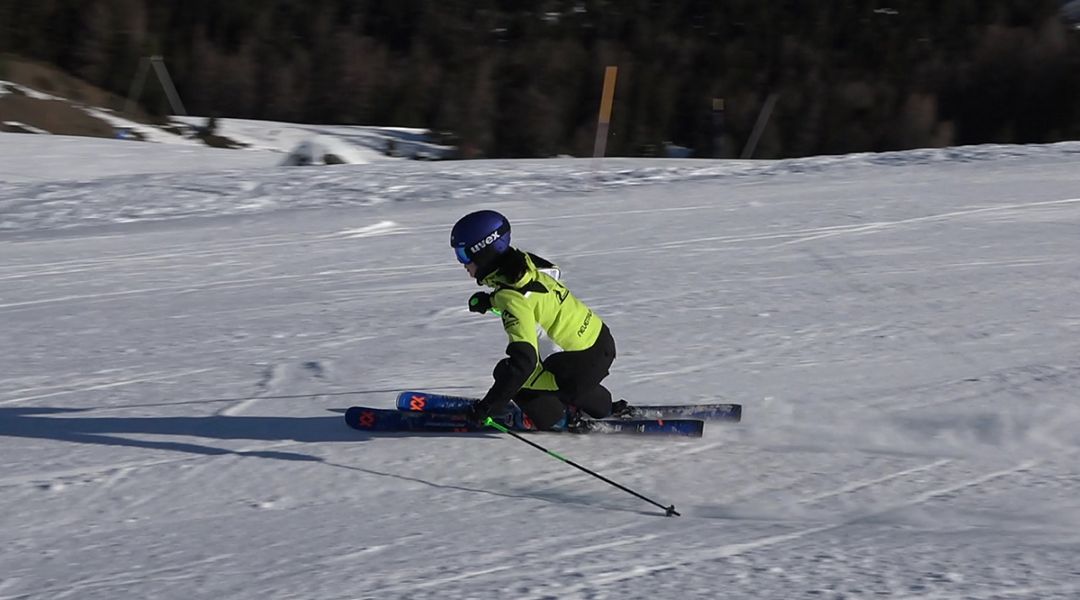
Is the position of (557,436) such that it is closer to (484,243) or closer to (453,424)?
(453,424)

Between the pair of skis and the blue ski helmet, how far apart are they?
769 mm

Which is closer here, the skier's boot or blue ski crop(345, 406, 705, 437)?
blue ski crop(345, 406, 705, 437)

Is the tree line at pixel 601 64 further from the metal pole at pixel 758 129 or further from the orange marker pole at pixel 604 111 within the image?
the orange marker pole at pixel 604 111

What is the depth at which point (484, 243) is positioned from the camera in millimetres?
4770

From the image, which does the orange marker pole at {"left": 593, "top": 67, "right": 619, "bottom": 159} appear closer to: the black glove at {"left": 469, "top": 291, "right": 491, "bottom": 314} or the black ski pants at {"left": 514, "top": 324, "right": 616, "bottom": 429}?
the black ski pants at {"left": 514, "top": 324, "right": 616, "bottom": 429}

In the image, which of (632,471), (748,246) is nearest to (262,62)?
(748,246)

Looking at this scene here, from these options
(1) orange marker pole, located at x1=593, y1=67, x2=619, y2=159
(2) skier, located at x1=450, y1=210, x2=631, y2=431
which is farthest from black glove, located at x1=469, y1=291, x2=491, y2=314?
(1) orange marker pole, located at x1=593, y1=67, x2=619, y2=159

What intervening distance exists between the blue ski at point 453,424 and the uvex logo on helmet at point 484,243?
2.72 feet

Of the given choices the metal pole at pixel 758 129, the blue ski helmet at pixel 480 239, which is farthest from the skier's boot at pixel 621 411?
the metal pole at pixel 758 129

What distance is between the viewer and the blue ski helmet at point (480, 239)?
477cm

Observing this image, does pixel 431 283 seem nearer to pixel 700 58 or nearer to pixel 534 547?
pixel 534 547

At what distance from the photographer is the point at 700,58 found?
85.4 m

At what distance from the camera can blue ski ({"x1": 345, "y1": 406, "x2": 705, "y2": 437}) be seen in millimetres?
5223

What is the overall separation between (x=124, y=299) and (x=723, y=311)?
3940 mm
